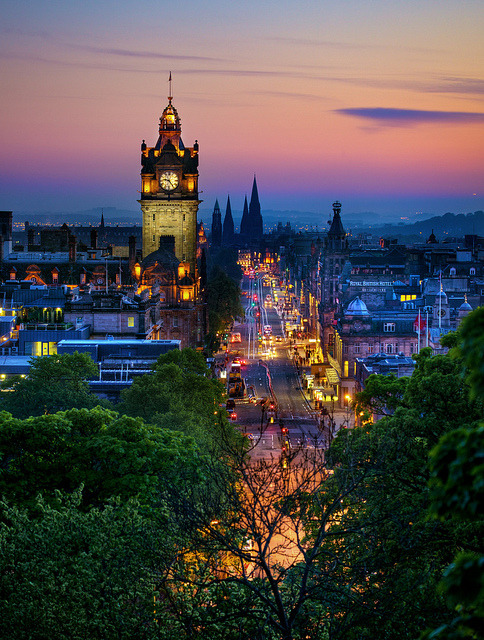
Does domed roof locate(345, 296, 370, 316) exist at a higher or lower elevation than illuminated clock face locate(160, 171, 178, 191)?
lower

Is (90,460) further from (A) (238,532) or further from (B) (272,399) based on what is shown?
(B) (272,399)

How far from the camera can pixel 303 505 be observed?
26.7m

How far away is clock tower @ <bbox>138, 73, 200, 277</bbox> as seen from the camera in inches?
5310

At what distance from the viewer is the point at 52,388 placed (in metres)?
63.8

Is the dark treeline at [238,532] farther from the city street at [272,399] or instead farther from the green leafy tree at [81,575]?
the city street at [272,399]

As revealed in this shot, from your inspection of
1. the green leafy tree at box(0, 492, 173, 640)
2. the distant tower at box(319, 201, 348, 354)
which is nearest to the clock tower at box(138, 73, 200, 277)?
the distant tower at box(319, 201, 348, 354)

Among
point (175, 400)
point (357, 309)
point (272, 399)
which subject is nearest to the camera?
point (175, 400)

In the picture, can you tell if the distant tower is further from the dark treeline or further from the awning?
the dark treeline

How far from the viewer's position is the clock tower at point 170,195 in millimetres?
134875

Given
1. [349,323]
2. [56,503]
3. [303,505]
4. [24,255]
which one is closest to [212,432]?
[56,503]

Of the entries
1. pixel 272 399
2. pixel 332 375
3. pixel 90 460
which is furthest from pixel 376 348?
pixel 90 460

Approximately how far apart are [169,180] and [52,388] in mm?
75476

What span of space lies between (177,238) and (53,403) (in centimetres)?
7613

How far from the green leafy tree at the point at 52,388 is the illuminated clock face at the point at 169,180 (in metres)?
69.0
